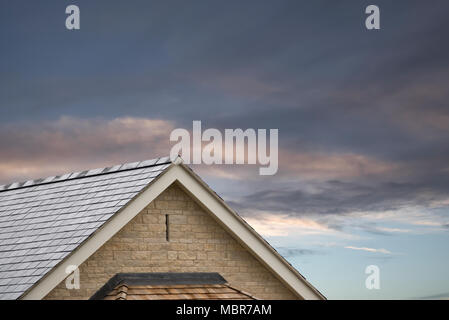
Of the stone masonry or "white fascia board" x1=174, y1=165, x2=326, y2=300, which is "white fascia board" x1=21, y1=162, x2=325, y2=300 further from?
the stone masonry

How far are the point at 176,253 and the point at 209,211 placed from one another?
4.52 ft

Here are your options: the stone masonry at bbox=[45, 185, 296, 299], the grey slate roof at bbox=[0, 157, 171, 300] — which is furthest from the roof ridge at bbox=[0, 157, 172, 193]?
the stone masonry at bbox=[45, 185, 296, 299]

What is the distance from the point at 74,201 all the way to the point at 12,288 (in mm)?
3706

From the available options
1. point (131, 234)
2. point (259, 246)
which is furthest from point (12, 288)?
point (259, 246)

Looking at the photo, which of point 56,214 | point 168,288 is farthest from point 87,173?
point 168,288

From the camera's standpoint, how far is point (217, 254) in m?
19.9

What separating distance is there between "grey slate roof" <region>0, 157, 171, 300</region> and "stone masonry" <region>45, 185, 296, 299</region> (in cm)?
67

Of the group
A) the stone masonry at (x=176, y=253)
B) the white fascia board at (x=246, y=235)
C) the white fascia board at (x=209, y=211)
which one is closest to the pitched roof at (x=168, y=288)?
the stone masonry at (x=176, y=253)

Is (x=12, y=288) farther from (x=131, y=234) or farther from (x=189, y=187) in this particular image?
(x=189, y=187)

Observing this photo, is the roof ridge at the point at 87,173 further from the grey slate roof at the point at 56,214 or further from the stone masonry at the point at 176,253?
the stone masonry at the point at 176,253

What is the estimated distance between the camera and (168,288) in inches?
725

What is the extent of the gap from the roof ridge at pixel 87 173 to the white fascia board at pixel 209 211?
2.17 feet

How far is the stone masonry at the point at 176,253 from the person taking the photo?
1814 cm

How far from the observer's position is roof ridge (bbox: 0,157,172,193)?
64.8 feet
